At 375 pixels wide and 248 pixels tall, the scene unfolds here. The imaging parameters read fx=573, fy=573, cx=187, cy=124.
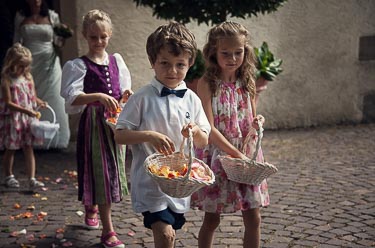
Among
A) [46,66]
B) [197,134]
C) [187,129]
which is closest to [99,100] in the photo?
[197,134]

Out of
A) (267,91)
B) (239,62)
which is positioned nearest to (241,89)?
(239,62)

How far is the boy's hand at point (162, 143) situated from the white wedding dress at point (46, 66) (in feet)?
17.1

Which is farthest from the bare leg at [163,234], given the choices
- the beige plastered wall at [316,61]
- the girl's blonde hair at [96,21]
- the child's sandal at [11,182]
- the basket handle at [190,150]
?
the beige plastered wall at [316,61]

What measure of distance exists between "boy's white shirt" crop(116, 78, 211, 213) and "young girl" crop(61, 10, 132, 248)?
3.46 ft

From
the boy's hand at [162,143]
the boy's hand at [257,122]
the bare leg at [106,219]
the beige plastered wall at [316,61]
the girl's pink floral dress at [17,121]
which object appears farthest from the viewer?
the beige plastered wall at [316,61]

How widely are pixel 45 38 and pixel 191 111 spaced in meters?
5.16

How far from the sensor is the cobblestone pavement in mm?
4379

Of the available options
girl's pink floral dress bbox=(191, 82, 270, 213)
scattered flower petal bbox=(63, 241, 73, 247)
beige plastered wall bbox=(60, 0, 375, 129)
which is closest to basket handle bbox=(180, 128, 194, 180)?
girl's pink floral dress bbox=(191, 82, 270, 213)

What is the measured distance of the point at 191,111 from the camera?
3.20 metres

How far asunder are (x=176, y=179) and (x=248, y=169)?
610 mm

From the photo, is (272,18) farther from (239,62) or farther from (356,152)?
(239,62)

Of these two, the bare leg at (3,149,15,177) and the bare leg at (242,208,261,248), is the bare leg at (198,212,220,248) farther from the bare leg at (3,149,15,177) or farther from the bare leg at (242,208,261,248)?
the bare leg at (3,149,15,177)

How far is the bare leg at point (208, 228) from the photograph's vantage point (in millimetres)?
3637

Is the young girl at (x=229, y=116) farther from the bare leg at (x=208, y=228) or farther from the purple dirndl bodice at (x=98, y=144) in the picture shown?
the purple dirndl bodice at (x=98, y=144)
